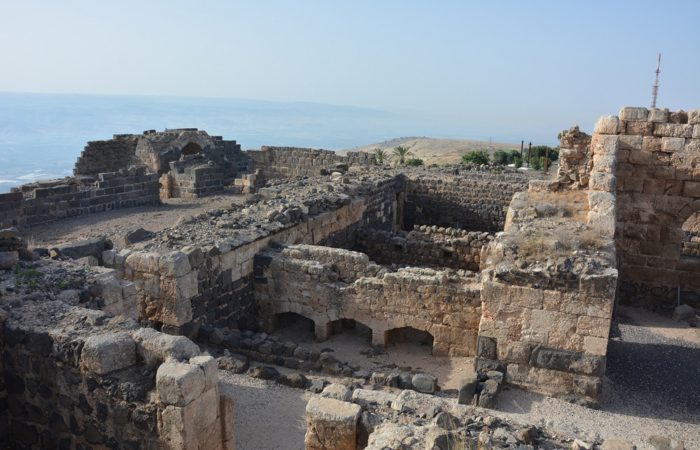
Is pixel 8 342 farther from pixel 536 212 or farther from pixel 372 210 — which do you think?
pixel 372 210

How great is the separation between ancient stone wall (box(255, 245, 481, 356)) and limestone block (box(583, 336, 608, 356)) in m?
1.45

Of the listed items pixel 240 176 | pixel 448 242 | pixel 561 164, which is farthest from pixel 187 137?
pixel 561 164

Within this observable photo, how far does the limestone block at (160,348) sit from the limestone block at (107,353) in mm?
77

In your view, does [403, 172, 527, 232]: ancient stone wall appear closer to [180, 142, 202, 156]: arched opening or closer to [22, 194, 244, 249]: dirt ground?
[22, 194, 244, 249]: dirt ground

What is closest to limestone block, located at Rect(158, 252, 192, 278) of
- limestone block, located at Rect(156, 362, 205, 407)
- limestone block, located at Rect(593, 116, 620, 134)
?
limestone block, located at Rect(156, 362, 205, 407)

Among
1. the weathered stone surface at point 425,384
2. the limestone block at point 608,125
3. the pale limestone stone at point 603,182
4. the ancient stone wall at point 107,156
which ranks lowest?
the weathered stone surface at point 425,384

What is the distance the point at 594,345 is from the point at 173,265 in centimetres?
514

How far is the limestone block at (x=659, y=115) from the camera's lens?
30.4 feet

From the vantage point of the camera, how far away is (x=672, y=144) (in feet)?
30.4

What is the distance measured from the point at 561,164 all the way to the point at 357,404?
299 inches

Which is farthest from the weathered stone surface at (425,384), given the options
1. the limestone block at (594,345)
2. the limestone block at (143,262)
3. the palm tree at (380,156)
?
the palm tree at (380,156)

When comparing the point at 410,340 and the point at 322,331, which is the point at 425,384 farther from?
the point at 322,331

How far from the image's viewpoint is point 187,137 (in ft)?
64.7

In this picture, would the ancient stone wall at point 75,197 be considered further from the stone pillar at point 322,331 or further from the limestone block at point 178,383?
the limestone block at point 178,383
